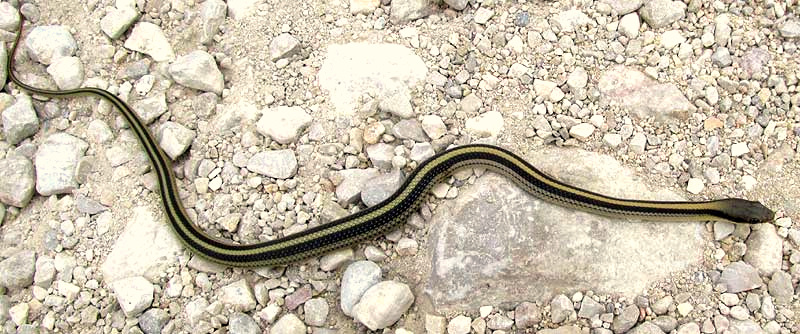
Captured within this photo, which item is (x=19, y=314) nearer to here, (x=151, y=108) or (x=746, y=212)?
(x=151, y=108)

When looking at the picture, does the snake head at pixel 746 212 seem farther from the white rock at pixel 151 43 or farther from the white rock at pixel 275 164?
the white rock at pixel 151 43

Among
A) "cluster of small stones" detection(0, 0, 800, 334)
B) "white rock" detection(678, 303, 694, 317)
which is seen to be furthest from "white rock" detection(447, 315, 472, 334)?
"white rock" detection(678, 303, 694, 317)

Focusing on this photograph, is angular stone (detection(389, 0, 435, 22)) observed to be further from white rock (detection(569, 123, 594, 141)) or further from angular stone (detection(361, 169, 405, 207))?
white rock (detection(569, 123, 594, 141))

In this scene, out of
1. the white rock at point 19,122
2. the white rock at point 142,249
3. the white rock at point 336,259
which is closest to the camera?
the white rock at point 336,259

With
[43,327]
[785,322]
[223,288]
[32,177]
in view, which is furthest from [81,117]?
[785,322]

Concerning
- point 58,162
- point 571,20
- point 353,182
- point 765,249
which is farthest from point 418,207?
point 58,162

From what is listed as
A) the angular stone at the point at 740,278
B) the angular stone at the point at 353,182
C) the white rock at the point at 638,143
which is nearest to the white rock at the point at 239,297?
the angular stone at the point at 353,182
